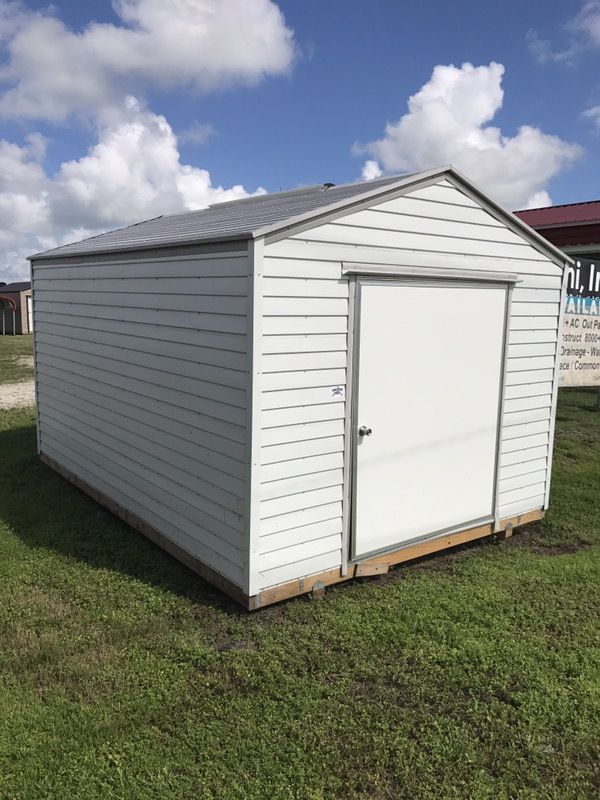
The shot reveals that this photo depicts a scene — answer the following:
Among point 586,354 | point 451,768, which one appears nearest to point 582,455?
point 586,354

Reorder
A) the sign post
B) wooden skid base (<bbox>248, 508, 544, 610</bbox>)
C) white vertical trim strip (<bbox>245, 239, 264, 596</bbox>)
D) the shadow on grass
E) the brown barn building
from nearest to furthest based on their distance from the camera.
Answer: white vertical trim strip (<bbox>245, 239, 264, 596</bbox>) → wooden skid base (<bbox>248, 508, 544, 610</bbox>) → the shadow on grass → the sign post → the brown barn building

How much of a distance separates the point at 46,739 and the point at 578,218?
13.5m

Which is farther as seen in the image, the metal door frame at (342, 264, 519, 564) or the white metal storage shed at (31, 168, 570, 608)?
the metal door frame at (342, 264, 519, 564)

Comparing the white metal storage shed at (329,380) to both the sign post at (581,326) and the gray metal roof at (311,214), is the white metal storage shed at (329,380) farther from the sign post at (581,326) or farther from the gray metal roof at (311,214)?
the sign post at (581,326)

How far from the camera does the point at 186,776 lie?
302cm

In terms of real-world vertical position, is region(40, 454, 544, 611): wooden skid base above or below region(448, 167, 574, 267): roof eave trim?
below

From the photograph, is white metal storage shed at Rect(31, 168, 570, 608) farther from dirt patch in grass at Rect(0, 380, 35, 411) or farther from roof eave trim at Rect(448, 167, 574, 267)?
dirt patch in grass at Rect(0, 380, 35, 411)

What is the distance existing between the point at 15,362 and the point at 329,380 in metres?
18.9

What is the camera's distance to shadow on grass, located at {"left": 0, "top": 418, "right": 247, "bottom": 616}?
499 cm

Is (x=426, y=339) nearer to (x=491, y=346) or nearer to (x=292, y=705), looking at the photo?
(x=491, y=346)

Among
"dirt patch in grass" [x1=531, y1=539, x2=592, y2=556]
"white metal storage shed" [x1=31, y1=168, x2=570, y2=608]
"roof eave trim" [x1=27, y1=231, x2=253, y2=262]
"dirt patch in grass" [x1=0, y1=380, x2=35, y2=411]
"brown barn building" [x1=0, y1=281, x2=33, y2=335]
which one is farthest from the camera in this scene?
"brown barn building" [x1=0, y1=281, x2=33, y2=335]

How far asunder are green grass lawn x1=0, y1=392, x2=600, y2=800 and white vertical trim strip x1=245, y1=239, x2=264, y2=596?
45 cm

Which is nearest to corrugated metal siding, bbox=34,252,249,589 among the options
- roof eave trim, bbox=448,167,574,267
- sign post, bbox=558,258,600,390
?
roof eave trim, bbox=448,167,574,267

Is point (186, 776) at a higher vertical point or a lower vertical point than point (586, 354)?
lower
